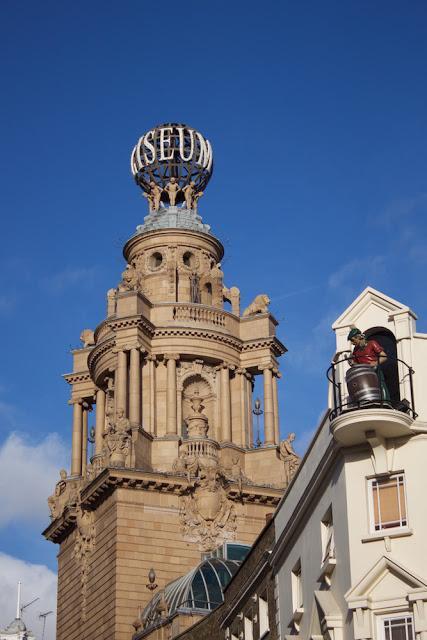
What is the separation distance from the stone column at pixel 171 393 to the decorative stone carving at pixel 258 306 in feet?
22.3

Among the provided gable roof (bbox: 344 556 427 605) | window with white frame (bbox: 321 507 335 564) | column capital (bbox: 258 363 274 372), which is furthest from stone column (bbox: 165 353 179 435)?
gable roof (bbox: 344 556 427 605)

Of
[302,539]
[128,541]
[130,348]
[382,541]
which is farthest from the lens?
[130,348]

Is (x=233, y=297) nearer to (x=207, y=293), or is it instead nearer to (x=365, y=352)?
(x=207, y=293)

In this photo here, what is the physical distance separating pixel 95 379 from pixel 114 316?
4279 mm

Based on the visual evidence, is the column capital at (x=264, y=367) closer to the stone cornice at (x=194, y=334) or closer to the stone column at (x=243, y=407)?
the stone column at (x=243, y=407)

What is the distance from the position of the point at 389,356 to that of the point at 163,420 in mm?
49963

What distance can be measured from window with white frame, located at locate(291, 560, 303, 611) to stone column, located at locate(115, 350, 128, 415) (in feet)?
138

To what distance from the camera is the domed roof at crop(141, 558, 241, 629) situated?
71250mm

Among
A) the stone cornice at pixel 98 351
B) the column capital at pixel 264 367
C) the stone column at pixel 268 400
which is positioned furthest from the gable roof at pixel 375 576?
the column capital at pixel 264 367

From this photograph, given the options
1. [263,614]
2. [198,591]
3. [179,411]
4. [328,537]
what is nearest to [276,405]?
[179,411]

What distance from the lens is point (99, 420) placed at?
93.4 meters

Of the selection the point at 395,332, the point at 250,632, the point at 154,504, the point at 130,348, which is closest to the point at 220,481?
the point at 154,504

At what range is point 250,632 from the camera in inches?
2099

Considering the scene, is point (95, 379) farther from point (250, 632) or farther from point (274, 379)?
point (250, 632)
